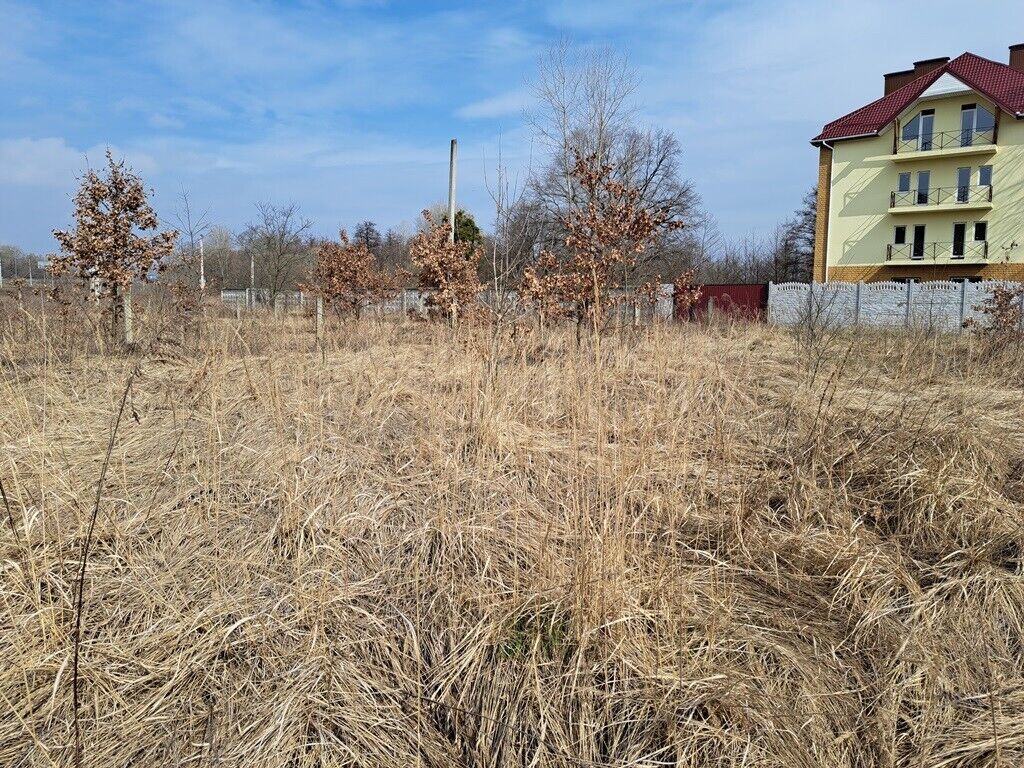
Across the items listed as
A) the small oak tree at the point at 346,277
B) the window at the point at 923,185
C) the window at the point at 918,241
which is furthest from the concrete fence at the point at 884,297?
the small oak tree at the point at 346,277

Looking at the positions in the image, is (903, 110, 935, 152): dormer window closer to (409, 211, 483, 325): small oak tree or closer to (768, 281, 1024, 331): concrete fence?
(768, 281, 1024, 331): concrete fence

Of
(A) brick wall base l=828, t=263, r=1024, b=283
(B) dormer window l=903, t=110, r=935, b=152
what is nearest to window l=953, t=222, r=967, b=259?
(A) brick wall base l=828, t=263, r=1024, b=283

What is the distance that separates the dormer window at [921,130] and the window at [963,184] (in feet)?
5.94

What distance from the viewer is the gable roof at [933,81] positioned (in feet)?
80.0

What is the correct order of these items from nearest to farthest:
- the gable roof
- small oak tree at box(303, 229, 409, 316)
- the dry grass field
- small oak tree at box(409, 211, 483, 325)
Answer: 1. the dry grass field
2. small oak tree at box(409, 211, 483, 325)
3. small oak tree at box(303, 229, 409, 316)
4. the gable roof

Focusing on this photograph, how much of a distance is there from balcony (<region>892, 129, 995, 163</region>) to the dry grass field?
28.1 meters

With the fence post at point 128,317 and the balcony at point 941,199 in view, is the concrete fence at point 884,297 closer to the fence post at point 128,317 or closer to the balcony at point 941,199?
the balcony at point 941,199

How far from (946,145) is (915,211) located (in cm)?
286

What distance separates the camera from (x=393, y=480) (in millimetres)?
2939

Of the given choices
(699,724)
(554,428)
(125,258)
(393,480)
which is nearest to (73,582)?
(393,480)

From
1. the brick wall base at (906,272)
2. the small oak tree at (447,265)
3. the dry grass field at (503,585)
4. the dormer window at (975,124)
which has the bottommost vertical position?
the dry grass field at (503,585)

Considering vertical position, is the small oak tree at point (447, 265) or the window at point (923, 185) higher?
the window at point (923, 185)

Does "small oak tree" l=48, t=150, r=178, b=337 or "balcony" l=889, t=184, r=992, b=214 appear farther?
"balcony" l=889, t=184, r=992, b=214

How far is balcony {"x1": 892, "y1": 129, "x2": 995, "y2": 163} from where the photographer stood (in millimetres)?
25000
